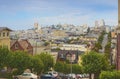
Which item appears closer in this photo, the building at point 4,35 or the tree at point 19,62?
the tree at point 19,62

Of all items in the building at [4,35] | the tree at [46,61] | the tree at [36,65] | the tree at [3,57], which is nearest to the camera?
the tree at [3,57]

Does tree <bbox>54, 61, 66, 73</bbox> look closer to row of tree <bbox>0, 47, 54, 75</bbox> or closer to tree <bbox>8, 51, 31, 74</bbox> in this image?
row of tree <bbox>0, 47, 54, 75</bbox>

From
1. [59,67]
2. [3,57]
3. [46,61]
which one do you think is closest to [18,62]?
[3,57]

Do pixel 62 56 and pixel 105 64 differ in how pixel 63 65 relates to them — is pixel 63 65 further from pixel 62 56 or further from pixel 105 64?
pixel 62 56

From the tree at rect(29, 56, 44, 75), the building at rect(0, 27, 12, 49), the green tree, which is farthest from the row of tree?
the green tree

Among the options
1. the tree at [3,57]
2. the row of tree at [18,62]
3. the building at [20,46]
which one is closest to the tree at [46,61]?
the row of tree at [18,62]

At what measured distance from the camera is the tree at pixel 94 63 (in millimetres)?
59562

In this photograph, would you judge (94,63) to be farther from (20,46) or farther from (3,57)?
(20,46)

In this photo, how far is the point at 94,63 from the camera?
5994 cm

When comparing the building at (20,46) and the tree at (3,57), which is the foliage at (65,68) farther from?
the tree at (3,57)

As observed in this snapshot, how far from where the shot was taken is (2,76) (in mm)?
61312

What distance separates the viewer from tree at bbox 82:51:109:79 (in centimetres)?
5956

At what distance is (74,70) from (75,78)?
11.1 meters

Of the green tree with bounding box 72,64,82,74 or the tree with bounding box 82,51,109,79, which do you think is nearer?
the tree with bounding box 82,51,109,79
